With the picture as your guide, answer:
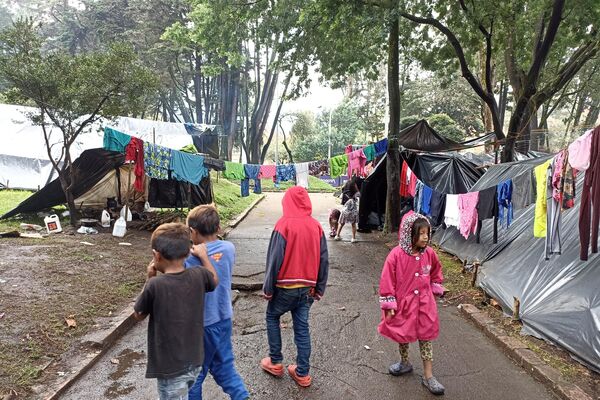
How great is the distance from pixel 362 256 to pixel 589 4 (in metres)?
7.34

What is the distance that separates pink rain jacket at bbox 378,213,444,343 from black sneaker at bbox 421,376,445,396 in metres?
0.39

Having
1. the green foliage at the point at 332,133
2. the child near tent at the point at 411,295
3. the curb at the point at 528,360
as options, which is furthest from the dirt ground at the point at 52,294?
the green foliage at the point at 332,133

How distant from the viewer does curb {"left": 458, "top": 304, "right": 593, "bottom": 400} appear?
3631 mm

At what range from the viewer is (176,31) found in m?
14.6

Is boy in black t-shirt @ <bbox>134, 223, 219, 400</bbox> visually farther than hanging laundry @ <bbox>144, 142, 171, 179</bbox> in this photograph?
No

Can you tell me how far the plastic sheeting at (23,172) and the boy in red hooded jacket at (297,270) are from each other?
15.2m

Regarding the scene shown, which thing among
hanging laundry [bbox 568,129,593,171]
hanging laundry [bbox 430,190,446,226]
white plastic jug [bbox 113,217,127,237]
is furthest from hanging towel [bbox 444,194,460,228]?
white plastic jug [bbox 113,217,127,237]

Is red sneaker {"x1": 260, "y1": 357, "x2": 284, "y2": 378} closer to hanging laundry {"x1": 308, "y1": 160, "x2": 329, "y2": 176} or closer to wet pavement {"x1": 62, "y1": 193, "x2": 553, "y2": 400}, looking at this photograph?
wet pavement {"x1": 62, "y1": 193, "x2": 553, "y2": 400}

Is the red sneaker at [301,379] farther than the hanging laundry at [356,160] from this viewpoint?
No

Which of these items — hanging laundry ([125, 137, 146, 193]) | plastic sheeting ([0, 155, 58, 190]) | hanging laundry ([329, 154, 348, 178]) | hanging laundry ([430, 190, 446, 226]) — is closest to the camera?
hanging laundry ([430, 190, 446, 226])

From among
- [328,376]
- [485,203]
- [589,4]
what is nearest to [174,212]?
[485,203]

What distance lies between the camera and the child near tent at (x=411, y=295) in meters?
3.66

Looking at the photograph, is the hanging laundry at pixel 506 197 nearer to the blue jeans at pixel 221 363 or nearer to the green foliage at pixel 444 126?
the blue jeans at pixel 221 363

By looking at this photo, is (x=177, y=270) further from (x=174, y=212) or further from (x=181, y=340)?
(x=174, y=212)
